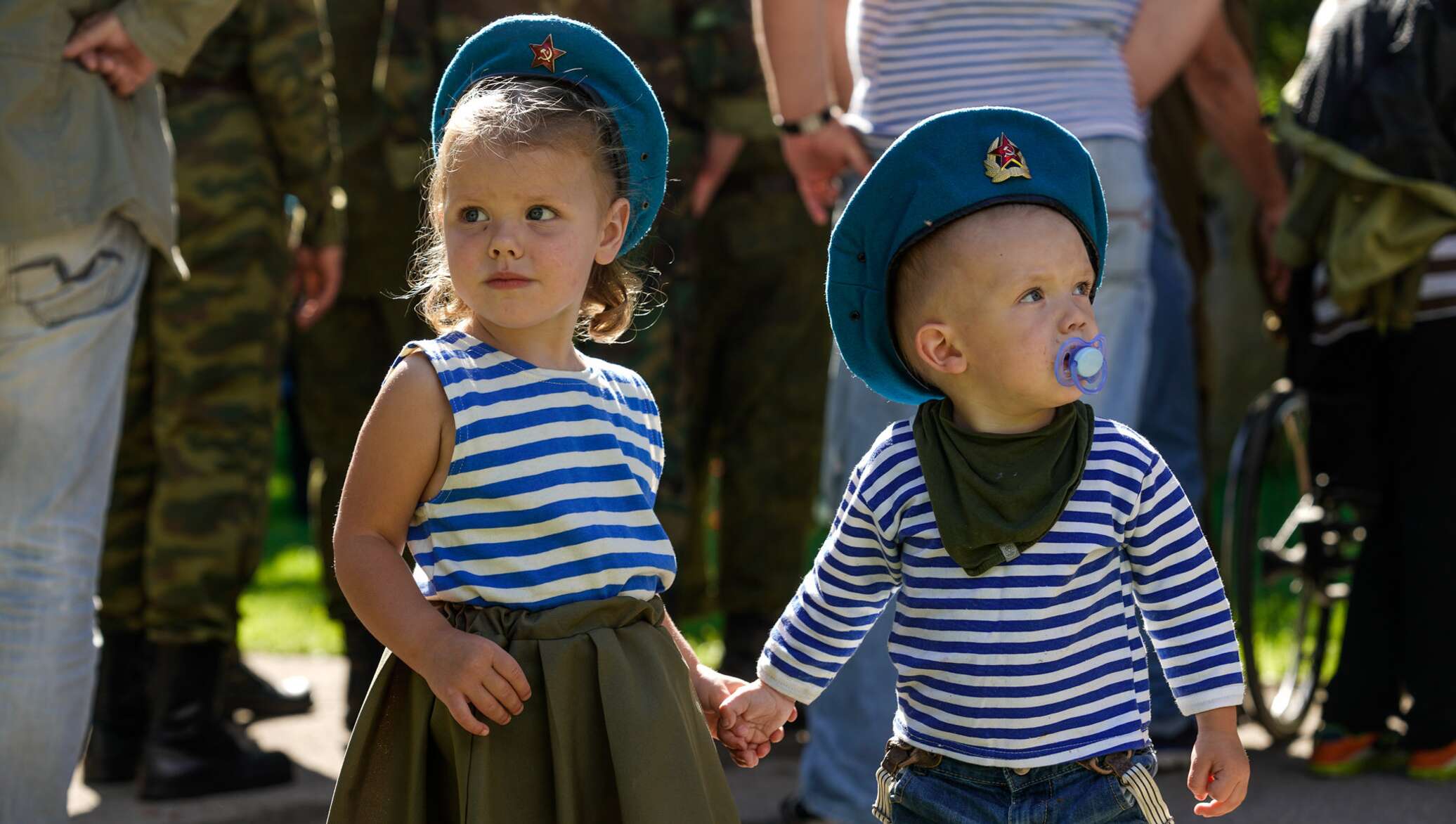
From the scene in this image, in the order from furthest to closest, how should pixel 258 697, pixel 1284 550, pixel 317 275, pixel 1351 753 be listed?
pixel 258 697 → pixel 1284 550 → pixel 317 275 → pixel 1351 753

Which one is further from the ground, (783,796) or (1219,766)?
(1219,766)

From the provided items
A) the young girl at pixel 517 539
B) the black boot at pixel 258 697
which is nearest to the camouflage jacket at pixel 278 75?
the black boot at pixel 258 697

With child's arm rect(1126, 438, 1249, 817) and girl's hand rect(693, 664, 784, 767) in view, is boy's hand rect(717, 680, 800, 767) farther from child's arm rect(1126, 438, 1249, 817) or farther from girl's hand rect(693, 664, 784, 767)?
child's arm rect(1126, 438, 1249, 817)

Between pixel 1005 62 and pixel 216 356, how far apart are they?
6.65 feet

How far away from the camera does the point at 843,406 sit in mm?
3930

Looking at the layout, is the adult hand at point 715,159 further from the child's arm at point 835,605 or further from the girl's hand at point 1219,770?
the girl's hand at point 1219,770

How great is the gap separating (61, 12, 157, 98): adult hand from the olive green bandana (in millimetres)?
1757

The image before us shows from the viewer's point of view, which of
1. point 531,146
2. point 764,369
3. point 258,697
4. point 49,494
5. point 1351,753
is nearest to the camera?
point 531,146

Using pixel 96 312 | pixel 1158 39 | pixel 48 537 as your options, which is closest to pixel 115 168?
pixel 96 312

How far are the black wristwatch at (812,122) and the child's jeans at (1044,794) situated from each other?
64.6 inches

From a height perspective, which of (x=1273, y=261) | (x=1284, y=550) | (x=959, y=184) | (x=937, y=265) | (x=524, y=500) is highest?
(x=1273, y=261)

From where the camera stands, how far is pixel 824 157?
380cm

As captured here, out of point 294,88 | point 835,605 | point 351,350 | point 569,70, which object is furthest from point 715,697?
point 351,350

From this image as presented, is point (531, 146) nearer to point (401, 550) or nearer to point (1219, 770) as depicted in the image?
point (401, 550)
